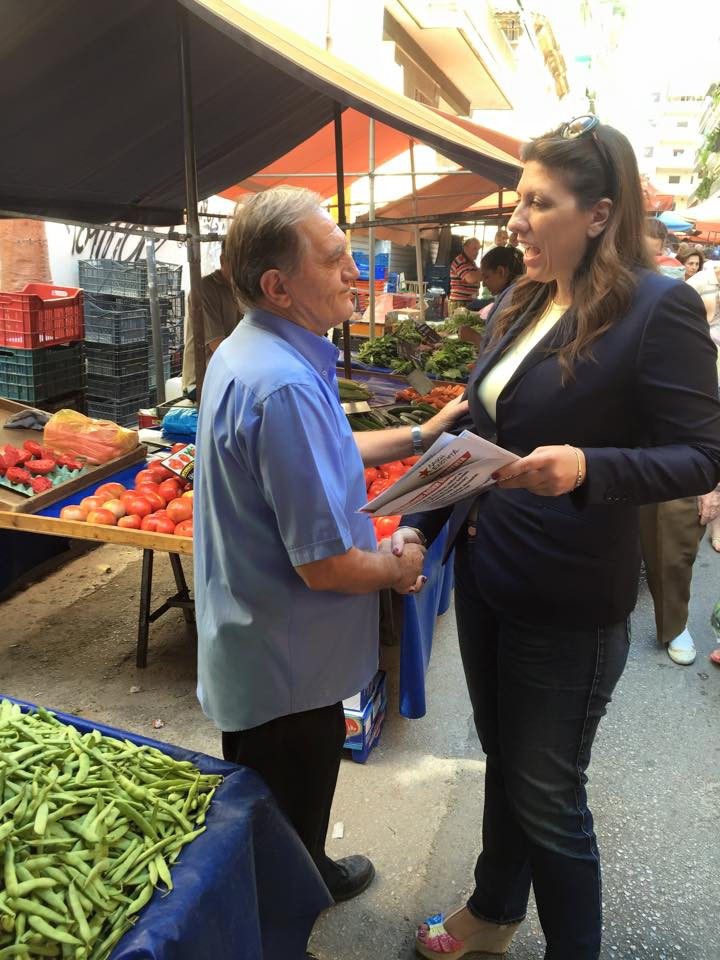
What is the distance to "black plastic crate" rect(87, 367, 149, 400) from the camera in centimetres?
822

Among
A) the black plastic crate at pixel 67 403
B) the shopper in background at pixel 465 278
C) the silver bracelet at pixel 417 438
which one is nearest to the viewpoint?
the silver bracelet at pixel 417 438

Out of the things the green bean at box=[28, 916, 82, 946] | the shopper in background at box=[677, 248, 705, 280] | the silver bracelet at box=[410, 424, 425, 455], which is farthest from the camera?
the shopper in background at box=[677, 248, 705, 280]

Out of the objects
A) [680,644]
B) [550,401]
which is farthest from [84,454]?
[680,644]

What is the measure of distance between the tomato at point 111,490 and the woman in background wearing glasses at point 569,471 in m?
2.29

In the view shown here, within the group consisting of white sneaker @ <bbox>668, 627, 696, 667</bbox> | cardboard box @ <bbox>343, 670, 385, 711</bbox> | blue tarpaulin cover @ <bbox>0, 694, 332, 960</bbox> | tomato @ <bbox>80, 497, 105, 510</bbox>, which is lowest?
white sneaker @ <bbox>668, 627, 696, 667</bbox>

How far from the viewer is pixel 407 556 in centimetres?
179

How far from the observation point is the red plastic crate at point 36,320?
652 centimetres

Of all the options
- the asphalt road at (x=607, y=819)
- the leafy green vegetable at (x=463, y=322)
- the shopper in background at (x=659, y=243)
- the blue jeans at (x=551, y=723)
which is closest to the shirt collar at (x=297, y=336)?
the blue jeans at (x=551, y=723)

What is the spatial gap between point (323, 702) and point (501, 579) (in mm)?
537

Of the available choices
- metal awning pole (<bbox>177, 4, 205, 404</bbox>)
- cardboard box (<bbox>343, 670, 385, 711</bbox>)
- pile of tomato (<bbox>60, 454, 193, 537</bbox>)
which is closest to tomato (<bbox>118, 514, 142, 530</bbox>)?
pile of tomato (<bbox>60, 454, 193, 537</bbox>)

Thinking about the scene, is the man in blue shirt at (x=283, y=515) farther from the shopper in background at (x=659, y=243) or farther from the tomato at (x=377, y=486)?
the tomato at (x=377, y=486)

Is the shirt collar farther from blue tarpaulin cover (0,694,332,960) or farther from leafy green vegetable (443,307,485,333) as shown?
leafy green vegetable (443,307,485,333)

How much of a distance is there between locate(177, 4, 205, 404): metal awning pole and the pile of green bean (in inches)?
96.0

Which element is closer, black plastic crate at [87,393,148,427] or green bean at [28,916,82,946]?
green bean at [28,916,82,946]
